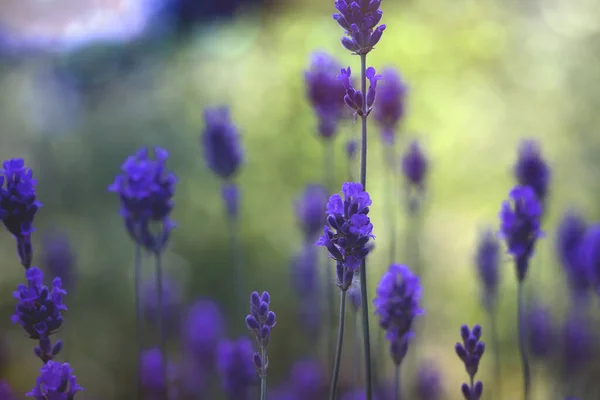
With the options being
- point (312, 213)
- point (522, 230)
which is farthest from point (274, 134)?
point (522, 230)

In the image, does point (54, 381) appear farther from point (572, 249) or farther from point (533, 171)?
point (572, 249)

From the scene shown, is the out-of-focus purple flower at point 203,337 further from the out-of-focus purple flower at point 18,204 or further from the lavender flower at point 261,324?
the lavender flower at point 261,324

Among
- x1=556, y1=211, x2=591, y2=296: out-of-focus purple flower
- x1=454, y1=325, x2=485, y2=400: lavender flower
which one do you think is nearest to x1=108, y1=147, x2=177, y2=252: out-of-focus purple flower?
x1=454, y1=325, x2=485, y2=400: lavender flower

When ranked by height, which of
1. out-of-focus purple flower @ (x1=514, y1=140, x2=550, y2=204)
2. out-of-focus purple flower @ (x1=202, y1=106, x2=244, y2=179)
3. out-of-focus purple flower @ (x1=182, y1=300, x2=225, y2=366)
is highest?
out-of-focus purple flower @ (x1=202, y1=106, x2=244, y2=179)

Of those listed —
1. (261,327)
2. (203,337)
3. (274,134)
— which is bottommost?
(203,337)

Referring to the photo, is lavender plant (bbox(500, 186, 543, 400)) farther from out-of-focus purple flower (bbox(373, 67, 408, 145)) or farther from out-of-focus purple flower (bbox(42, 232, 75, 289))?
out-of-focus purple flower (bbox(42, 232, 75, 289))

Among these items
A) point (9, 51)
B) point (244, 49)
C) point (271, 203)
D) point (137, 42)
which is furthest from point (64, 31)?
point (271, 203)
